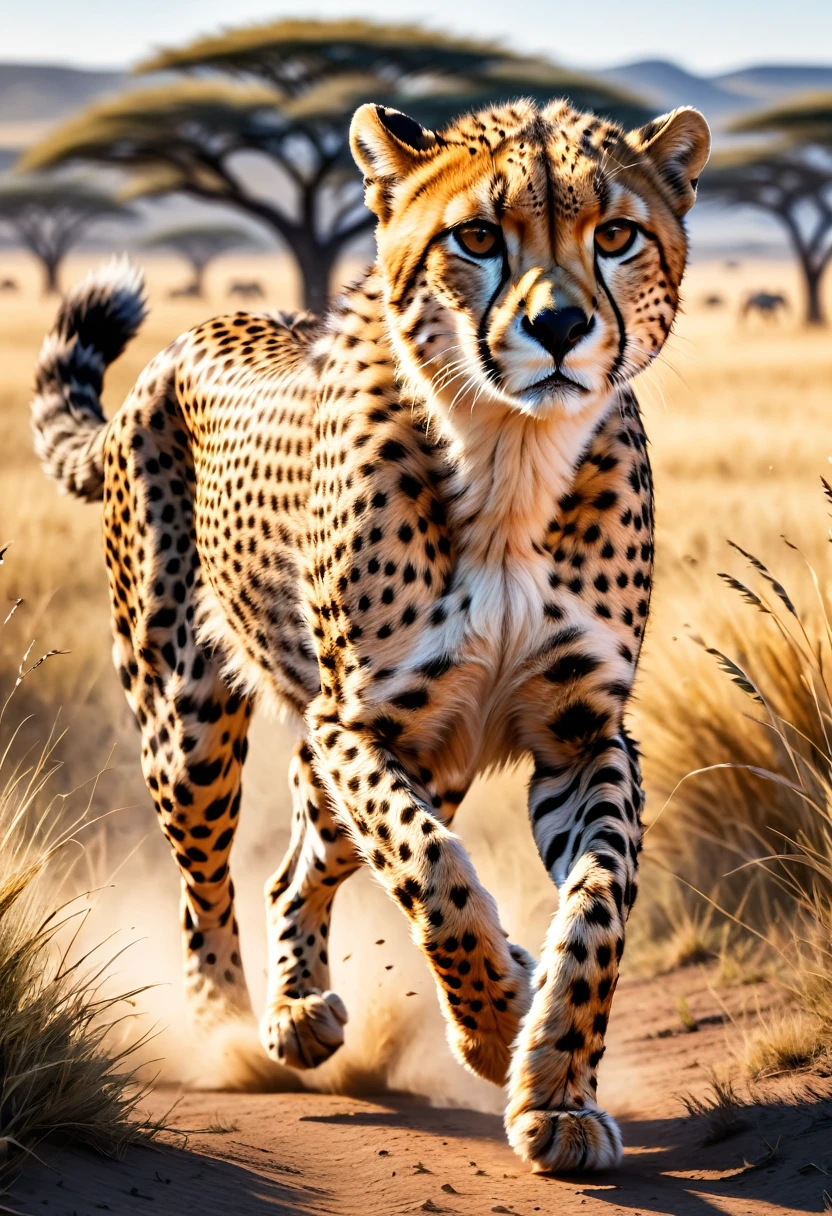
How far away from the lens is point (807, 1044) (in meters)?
3.00

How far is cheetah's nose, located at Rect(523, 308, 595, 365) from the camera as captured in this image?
2.39 meters

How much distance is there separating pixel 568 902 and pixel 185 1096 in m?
1.40

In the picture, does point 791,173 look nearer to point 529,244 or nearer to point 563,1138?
point 529,244

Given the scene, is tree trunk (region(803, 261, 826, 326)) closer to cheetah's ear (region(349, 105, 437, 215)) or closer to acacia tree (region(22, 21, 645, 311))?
acacia tree (region(22, 21, 645, 311))

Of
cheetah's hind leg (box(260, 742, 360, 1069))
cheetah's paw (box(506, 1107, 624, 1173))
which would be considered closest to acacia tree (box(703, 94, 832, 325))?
cheetah's hind leg (box(260, 742, 360, 1069))

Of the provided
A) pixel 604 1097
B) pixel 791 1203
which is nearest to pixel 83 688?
pixel 604 1097

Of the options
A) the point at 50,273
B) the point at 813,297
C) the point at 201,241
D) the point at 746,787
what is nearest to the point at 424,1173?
the point at 746,787

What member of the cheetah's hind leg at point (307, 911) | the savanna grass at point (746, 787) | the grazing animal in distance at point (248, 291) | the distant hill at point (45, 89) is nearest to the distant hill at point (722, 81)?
the distant hill at point (45, 89)

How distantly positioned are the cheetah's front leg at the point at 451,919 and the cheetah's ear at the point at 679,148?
3.41ft

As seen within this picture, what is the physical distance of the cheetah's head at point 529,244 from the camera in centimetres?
247

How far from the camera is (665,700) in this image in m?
4.48

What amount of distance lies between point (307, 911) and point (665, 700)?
4.11 ft

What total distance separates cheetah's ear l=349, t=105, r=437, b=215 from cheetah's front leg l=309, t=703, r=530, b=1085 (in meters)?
0.97

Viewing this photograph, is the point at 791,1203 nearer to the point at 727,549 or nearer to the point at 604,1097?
the point at 604,1097
